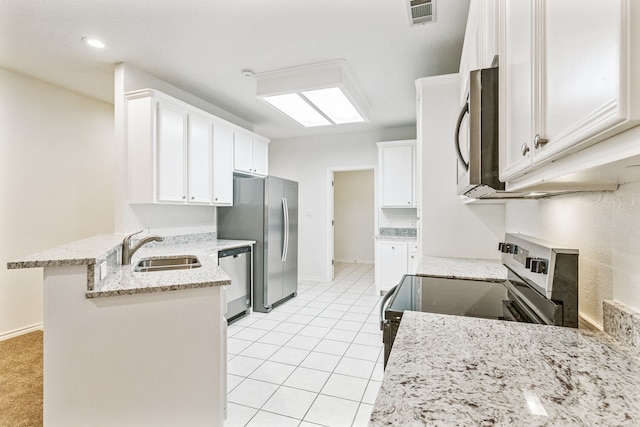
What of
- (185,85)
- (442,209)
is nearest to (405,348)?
(442,209)

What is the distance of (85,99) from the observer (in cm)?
376

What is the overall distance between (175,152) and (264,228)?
1.34 meters

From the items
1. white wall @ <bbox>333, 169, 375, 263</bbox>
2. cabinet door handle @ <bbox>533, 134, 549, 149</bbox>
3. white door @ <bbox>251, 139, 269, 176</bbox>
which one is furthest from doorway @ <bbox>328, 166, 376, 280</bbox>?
cabinet door handle @ <bbox>533, 134, 549, 149</bbox>

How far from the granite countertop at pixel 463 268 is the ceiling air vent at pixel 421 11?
167 cm

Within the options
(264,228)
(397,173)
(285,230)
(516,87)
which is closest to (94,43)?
(264,228)

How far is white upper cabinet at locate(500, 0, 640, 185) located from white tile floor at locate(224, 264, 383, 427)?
181 cm

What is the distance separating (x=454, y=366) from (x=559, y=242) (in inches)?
34.1

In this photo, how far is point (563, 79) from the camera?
0.55 meters

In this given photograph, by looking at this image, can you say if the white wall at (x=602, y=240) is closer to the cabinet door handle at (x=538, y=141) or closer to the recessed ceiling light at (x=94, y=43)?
the cabinet door handle at (x=538, y=141)

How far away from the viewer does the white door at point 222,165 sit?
3.73m

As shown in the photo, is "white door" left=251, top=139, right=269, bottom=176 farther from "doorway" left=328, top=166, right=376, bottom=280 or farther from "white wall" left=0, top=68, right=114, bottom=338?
"doorway" left=328, top=166, right=376, bottom=280

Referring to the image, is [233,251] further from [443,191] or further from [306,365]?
[443,191]

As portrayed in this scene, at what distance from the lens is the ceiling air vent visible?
2045 millimetres

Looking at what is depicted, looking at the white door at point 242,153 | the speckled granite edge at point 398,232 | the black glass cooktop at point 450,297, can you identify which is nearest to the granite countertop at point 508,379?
the black glass cooktop at point 450,297
